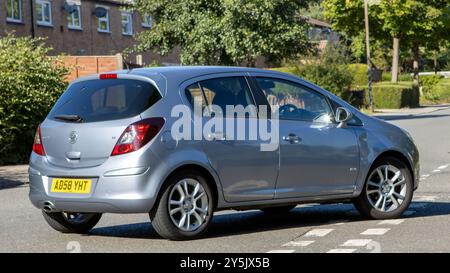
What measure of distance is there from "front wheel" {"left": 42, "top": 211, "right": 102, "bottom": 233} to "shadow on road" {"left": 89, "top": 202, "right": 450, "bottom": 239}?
11cm

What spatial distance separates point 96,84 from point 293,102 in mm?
2042

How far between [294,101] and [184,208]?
6.23ft

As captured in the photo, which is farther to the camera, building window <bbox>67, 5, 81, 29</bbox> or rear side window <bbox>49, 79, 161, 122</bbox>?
building window <bbox>67, 5, 81, 29</bbox>

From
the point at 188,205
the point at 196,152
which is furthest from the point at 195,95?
the point at 188,205

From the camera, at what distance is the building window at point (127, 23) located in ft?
181

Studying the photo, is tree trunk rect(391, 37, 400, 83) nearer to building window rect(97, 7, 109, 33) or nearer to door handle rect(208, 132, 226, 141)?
building window rect(97, 7, 109, 33)

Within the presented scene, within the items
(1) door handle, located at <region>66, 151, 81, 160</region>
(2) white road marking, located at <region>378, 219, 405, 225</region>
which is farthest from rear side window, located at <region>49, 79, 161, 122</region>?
(2) white road marking, located at <region>378, 219, 405, 225</region>

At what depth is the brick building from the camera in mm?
45231

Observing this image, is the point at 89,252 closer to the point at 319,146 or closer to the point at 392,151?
the point at 319,146

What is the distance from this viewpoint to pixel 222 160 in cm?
894

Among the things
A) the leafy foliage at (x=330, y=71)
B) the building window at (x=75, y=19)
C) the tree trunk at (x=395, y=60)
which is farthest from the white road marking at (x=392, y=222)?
the tree trunk at (x=395, y=60)

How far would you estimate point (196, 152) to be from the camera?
28.7ft

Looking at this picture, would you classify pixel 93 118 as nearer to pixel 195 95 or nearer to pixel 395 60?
pixel 195 95

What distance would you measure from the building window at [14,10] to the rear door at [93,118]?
119 feet
